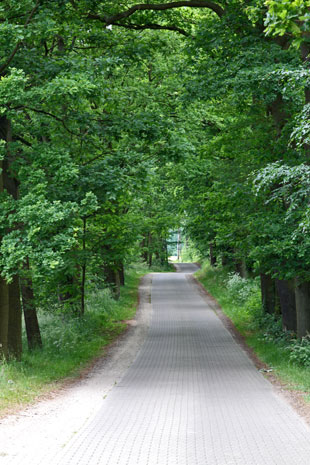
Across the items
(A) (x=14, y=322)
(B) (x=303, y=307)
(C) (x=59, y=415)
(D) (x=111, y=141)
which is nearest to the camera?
(C) (x=59, y=415)

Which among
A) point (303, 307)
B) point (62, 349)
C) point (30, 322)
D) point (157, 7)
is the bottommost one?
point (62, 349)

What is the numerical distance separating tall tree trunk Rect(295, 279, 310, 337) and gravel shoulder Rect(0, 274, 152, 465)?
15.0ft

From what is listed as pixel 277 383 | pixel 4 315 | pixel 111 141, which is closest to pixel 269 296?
pixel 111 141

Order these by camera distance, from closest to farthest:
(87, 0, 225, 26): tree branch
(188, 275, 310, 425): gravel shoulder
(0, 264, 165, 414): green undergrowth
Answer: (188, 275, 310, 425): gravel shoulder, (0, 264, 165, 414): green undergrowth, (87, 0, 225, 26): tree branch

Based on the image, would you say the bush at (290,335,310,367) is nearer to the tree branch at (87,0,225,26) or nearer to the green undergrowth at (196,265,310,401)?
the green undergrowth at (196,265,310,401)

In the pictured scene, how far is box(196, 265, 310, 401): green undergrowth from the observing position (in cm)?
1278

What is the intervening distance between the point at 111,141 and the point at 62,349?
5970mm

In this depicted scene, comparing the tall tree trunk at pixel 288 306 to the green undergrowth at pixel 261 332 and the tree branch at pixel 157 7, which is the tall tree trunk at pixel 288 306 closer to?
the green undergrowth at pixel 261 332

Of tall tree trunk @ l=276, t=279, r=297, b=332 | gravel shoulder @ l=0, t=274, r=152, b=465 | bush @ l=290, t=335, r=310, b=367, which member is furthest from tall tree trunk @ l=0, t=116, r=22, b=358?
tall tree trunk @ l=276, t=279, r=297, b=332

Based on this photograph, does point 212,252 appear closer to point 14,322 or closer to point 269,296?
point 269,296

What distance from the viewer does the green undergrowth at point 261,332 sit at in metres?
12.8

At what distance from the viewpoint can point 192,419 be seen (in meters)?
8.76

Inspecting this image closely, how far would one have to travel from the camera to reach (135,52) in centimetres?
1495

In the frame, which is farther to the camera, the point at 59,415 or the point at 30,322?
the point at 30,322
